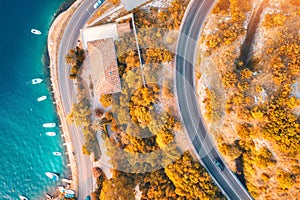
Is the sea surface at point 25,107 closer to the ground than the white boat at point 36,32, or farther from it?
closer to the ground

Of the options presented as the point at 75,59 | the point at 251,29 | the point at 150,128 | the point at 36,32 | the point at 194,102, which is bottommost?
the point at 150,128

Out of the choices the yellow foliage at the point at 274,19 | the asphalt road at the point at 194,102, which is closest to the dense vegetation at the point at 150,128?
the asphalt road at the point at 194,102

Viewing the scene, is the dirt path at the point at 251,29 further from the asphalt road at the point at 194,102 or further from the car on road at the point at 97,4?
the car on road at the point at 97,4

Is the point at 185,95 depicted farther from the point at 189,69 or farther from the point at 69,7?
the point at 69,7

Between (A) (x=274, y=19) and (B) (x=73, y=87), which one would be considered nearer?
(A) (x=274, y=19)

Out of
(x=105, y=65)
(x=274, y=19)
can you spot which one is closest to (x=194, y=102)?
(x=105, y=65)

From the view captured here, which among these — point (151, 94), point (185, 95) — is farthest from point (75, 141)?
point (185, 95)

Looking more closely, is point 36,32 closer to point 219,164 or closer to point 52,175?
point 52,175
